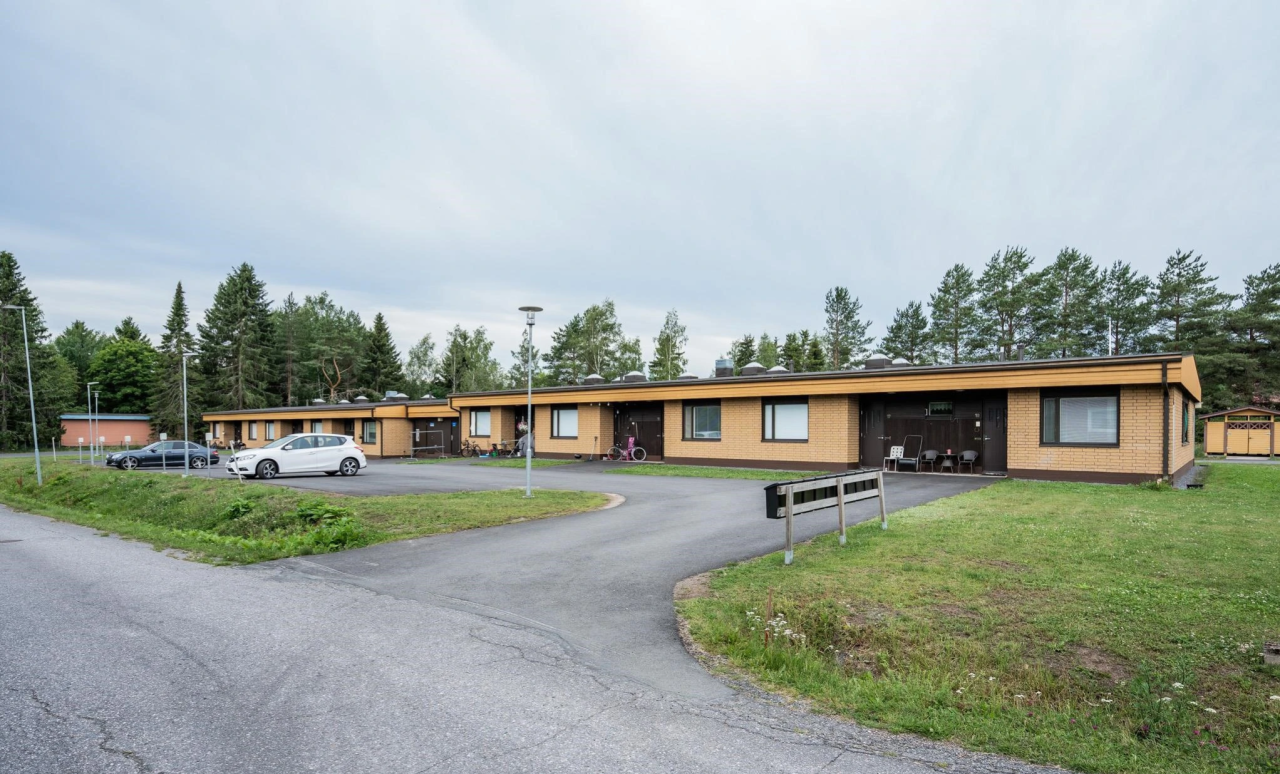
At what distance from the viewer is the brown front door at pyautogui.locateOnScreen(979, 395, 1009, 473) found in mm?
19875

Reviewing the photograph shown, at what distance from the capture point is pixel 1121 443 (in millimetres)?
17172

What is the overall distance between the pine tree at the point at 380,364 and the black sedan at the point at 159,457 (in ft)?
113

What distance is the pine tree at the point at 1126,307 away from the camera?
44688mm

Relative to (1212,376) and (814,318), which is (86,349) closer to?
(814,318)

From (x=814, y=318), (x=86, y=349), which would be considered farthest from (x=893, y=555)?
(x=86, y=349)

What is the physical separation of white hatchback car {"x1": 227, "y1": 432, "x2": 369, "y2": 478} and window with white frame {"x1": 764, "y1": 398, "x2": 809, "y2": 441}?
47.2ft

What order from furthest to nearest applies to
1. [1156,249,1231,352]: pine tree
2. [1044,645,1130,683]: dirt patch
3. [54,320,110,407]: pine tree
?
[54,320,110,407]: pine tree < [1156,249,1231,352]: pine tree < [1044,645,1130,683]: dirt patch

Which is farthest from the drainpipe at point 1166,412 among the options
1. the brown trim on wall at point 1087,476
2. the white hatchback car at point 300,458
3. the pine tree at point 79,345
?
the pine tree at point 79,345

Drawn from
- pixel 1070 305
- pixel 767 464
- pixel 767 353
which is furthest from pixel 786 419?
pixel 767 353

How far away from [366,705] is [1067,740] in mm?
4001

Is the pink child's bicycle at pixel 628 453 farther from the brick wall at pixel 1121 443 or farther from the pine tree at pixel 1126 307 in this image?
the pine tree at pixel 1126 307

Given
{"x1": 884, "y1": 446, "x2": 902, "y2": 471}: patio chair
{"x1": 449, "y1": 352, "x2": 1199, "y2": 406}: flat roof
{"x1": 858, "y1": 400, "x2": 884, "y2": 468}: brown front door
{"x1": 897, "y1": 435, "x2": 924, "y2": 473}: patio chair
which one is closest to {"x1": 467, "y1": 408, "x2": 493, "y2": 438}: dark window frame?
{"x1": 449, "y1": 352, "x2": 1199, "y2": 406}: flat roof

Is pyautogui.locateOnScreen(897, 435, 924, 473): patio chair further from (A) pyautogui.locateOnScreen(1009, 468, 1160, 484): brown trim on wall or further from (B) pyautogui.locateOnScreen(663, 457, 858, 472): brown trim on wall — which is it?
(A) pyautogui.locateOnScreen(1009, 468, 1160, 484): brown trim on wall

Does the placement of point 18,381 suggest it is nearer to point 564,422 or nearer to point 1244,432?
point 564,422
